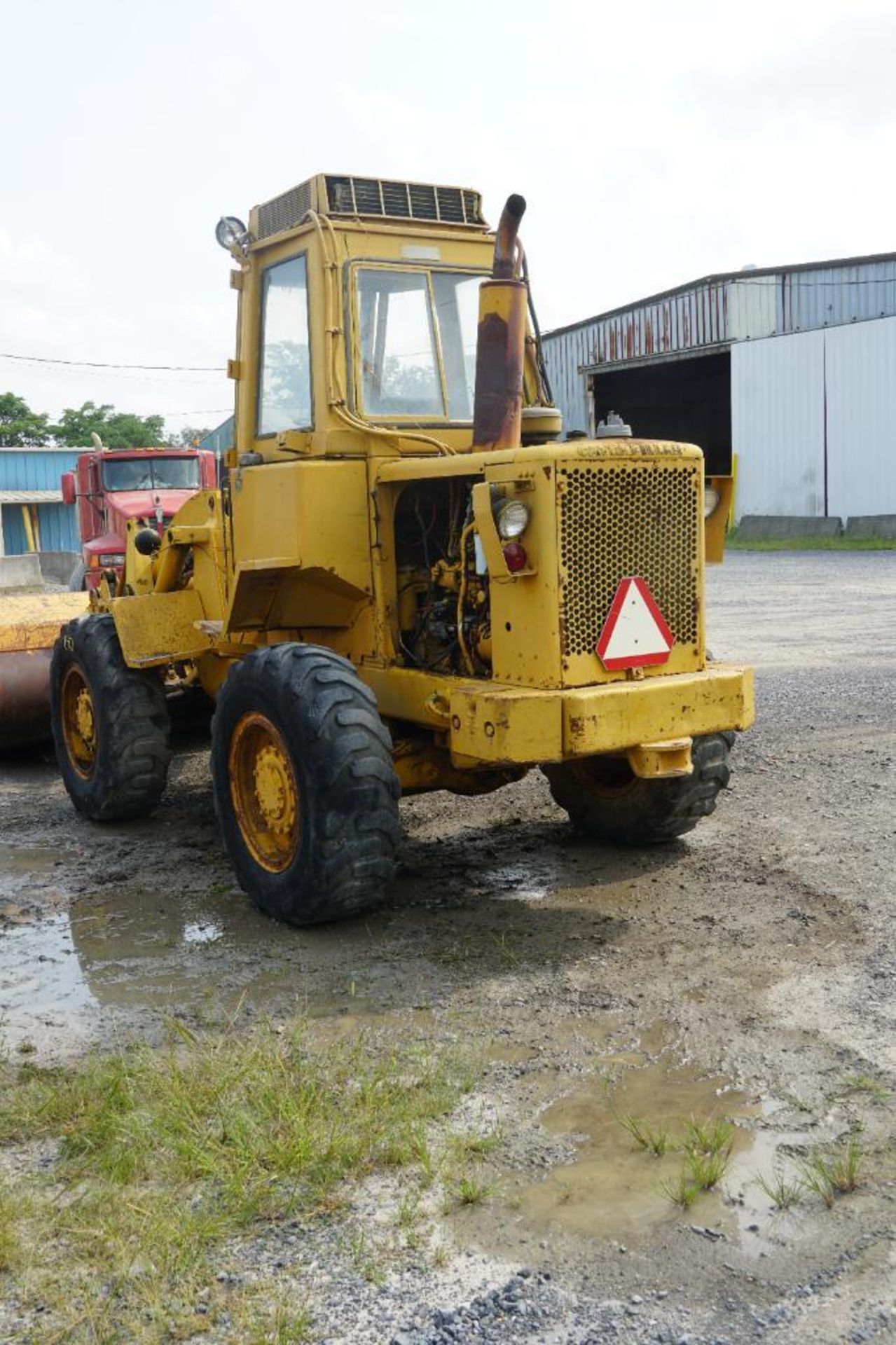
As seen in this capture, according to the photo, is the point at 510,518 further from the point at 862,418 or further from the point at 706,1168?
the point at 862,418

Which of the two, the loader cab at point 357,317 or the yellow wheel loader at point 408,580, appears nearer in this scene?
the yellow wheel loader at point 408,580

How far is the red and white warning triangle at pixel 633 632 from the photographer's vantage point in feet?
17.7

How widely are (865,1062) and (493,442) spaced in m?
2.79

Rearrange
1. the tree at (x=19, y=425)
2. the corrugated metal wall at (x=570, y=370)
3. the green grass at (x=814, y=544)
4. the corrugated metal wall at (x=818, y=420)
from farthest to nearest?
the tree at (x=19, y=425)
the corrugated metal wall at (x=570, y=370)
the corrugated metal wall at (x=818, y=420)
the green grass at (x=814, y=544)

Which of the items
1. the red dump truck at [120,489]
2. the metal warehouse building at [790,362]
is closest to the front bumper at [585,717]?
the red dump truck at [120,489]

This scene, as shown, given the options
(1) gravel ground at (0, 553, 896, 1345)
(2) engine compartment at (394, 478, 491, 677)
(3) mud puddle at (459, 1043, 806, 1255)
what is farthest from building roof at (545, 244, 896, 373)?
(3) mud puddle at (459, 1043, 806, 1255)

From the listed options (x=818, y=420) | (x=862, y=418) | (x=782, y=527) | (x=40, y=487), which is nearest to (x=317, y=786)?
(x=782, y=527)

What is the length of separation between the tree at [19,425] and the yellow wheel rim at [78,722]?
44.1m

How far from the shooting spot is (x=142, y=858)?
6965mm

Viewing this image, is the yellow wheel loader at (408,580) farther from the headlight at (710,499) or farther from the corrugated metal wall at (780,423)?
the corrugated metal wall at (780,423)

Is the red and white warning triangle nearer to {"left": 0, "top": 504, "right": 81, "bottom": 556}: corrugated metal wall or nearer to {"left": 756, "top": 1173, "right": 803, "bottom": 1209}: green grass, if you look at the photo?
{"left": 756, "top": 1173, "right": 803, "bottom": 1209}: green grass

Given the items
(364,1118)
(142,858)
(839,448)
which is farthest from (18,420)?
(364,1118)

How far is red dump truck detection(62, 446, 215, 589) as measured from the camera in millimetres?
15906

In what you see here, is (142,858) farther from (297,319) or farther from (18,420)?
(18,420)
